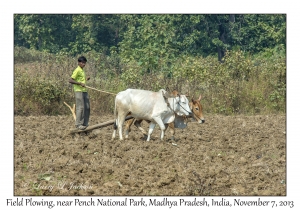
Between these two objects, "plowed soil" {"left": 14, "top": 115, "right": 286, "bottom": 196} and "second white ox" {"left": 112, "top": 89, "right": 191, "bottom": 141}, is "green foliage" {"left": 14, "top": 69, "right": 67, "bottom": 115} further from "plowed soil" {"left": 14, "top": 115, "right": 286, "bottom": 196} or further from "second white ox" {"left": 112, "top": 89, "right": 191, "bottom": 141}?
"second white ox" {"left": 112, "top": 89, "right": 191, "bottom": 141}

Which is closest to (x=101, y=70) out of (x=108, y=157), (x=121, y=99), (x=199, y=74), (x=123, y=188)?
(x=199, y=74)

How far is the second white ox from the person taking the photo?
11.2 m

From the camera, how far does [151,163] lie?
9414 millimetres

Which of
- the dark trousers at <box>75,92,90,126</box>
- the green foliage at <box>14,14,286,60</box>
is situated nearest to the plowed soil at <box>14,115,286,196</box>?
the dark trousers at <box>75,92,90,126</box>

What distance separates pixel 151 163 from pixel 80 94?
2616mm

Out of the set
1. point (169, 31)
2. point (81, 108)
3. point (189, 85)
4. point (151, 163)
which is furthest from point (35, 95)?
point (169, 31)

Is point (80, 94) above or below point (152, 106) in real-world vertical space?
above

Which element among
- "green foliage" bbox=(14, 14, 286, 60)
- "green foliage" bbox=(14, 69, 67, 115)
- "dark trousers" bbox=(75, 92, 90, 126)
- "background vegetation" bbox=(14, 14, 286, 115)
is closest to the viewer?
"dark trousers" bbox=(75, 92, 90, 126)

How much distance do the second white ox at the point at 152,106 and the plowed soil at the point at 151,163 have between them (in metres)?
0.41

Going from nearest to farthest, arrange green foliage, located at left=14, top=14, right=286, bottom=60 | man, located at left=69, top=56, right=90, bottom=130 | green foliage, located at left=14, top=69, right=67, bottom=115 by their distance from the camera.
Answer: man, located at left=69, top=56, right=90, bottom=130 → green foliage, located at left=14, top=69, right=67, bottom=115 → green foliage, located at left=14, top=14, right=286, bottom=60

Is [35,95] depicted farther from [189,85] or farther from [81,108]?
[81,108]

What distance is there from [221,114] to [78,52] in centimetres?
1588

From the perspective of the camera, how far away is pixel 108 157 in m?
9.68

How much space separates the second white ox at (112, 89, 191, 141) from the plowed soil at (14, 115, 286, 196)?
1.36ft
